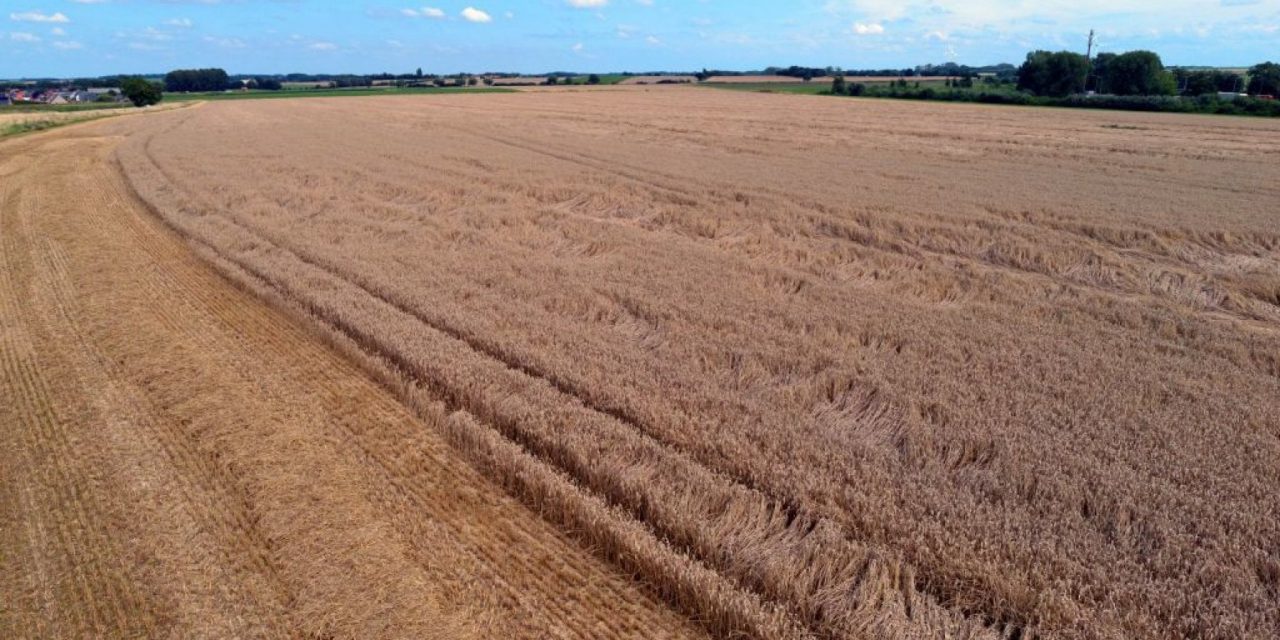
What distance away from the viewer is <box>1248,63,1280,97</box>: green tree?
66.2m

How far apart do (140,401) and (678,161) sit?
17.7 metres

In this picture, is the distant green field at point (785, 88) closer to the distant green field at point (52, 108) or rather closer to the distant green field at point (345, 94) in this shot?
the distant green field at point (345, 94)

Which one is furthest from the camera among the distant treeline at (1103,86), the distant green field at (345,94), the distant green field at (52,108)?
the distant green field at (345,94)

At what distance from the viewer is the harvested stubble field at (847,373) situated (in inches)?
160

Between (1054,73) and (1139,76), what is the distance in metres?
7.59

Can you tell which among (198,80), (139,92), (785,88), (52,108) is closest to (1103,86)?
(785,88)

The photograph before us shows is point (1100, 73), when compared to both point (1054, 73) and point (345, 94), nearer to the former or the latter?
point (1054, 73)

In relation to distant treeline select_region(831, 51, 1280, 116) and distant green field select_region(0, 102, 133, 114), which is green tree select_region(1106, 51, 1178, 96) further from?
distant green field select_region(0, 102, 133, 114)

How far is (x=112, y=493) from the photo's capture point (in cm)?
509

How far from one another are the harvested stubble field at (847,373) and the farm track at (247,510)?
0.92 feet

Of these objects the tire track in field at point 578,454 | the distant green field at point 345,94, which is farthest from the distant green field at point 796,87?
the tire track in field at point 578,454

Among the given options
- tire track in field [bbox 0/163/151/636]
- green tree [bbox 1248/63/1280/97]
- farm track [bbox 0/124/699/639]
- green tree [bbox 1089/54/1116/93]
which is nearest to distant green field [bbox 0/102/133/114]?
farm track [bbox 0/124/699/639]

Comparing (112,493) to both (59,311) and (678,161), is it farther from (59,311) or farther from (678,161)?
(678,161)

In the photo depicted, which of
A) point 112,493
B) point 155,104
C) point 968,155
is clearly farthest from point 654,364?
point 155,104
